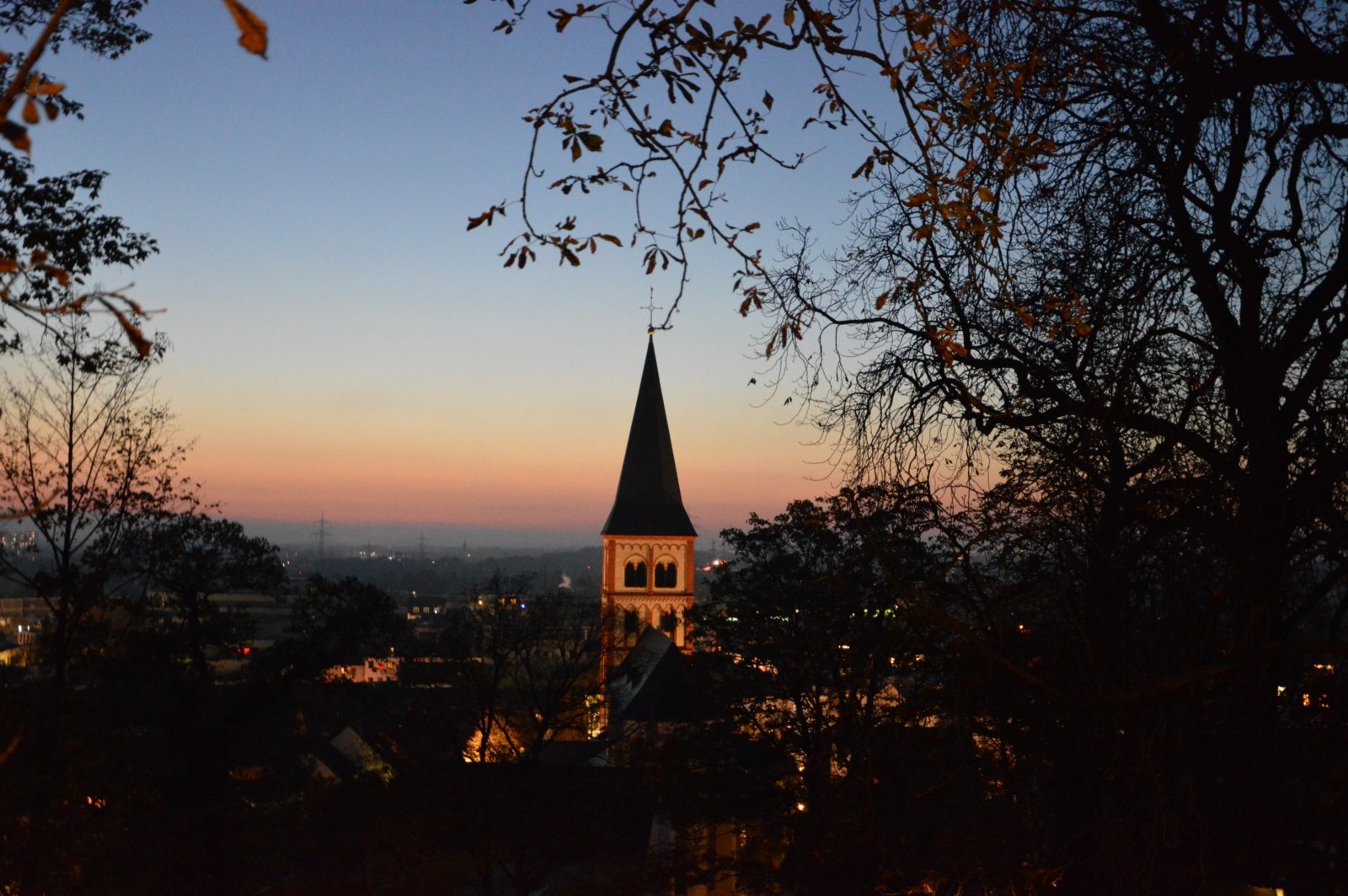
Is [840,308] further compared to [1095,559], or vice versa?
[840,308]

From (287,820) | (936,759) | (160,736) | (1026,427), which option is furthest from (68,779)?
(287,820)

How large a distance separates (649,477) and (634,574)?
15.6 feet

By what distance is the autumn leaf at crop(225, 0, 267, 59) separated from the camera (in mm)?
1713

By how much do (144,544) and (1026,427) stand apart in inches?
445

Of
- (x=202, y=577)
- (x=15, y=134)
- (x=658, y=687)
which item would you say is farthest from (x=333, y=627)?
(x=658, y=687)

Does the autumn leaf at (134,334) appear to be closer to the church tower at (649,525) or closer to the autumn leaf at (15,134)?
the autumn leaf at (15,134)

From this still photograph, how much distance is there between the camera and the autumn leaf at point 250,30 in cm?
171

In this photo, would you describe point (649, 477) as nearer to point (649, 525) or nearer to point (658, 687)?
point (649, 525)

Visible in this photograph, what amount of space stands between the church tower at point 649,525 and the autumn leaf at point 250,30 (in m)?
54.9

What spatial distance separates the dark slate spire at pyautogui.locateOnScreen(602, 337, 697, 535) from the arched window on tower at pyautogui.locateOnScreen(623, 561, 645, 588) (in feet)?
6.29

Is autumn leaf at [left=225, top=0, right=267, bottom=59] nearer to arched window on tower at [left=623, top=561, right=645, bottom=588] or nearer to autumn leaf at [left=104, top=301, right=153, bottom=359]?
autumn leaf at [left=104, top=301, right=153, bottom=359]

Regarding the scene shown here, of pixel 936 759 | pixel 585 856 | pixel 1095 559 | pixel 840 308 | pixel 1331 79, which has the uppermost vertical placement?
pixel 1331 79

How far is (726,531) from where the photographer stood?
2022 centimetres

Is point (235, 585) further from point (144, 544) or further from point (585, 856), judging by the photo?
point (585, 856)
